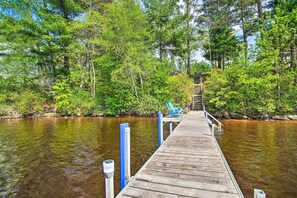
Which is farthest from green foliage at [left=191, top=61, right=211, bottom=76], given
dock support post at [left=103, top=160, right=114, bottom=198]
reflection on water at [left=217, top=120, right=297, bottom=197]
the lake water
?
dock support post at [left=103, top=160, right=114, bottom=198]

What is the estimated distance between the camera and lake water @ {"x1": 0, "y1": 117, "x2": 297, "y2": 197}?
4219 millimetres

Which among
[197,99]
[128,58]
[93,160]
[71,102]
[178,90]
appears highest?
[128,58]

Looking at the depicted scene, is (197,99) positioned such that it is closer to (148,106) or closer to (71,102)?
(148,106)

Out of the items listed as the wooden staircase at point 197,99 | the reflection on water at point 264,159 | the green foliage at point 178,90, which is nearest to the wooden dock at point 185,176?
the reflection on water at point 264,159

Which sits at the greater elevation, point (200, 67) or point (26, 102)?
point (200, 67)

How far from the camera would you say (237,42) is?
21969mm

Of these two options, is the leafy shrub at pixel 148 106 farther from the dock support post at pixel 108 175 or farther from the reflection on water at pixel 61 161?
the dock support post at pixel 108 175

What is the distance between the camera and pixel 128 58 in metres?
15.5

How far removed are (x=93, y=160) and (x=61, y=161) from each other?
117cm

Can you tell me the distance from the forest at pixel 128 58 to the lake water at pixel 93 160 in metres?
6.14

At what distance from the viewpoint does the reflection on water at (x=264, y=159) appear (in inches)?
167

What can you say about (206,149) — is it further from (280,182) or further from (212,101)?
(212,101)

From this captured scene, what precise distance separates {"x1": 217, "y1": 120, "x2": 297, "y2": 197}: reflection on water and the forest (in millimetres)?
6042

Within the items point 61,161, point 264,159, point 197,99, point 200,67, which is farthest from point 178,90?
point 200,67
